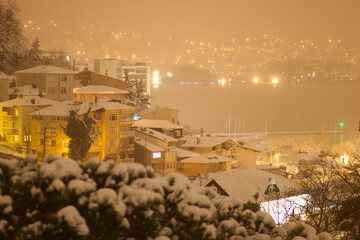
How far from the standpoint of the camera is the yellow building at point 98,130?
2025 centimetres

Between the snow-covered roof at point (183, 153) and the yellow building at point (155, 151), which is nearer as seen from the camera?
the yellow building at point (155, 151)

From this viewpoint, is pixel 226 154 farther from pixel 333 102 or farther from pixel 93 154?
pixel 333 102

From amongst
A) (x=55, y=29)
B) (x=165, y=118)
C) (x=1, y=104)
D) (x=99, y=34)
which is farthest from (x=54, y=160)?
(x=99, y=34)

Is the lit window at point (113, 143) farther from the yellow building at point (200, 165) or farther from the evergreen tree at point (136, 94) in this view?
the evergreen tree at point (136, 94)

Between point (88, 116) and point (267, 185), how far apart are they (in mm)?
7395

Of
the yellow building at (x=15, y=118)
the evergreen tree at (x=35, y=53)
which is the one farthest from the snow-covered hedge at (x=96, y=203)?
the evergreen tree at (x=35, y=53)

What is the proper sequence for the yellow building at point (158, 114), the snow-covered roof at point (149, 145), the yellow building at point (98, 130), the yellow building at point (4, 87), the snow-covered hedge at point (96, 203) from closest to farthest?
the snow-covered hedge at point (96, 203) < the yellow building at point (98, 130) < the snow-covered roof at point (149, 145) < the yellow building at point (4, 87) < the yellow building at point (158, 114)

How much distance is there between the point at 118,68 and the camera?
50031 millimetres

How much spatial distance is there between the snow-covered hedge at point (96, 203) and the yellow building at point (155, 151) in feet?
58.1

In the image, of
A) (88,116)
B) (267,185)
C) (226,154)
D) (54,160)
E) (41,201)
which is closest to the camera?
(41,201)

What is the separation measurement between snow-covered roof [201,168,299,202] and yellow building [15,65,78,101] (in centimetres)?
1093

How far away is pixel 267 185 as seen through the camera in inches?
643

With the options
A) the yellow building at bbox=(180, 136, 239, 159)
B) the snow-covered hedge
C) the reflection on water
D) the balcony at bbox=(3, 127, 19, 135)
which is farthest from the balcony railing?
the reflection on water

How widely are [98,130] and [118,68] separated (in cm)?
2942
